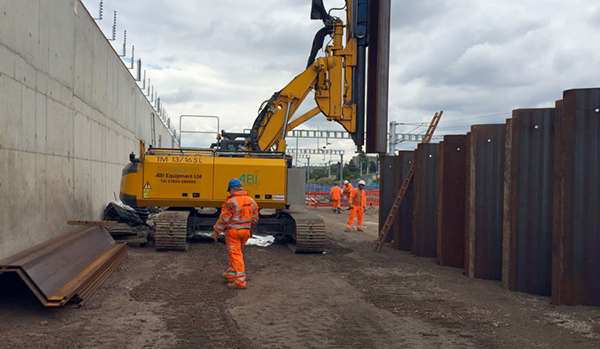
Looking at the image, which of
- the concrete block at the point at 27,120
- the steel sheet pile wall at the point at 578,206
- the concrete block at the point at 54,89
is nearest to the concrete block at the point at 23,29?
the concrete block at the point at 27,120

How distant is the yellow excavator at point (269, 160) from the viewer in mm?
11195

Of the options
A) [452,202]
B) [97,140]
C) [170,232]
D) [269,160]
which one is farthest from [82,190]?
[452,202]

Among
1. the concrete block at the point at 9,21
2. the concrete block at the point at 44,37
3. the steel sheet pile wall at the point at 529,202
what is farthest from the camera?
the concrete block at the point at 44,37

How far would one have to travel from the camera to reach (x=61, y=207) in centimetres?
1014

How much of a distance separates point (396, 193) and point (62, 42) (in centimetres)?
793

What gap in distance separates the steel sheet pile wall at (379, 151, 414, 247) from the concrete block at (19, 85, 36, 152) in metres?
7.46

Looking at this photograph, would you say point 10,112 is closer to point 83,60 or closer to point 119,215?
point 83,60

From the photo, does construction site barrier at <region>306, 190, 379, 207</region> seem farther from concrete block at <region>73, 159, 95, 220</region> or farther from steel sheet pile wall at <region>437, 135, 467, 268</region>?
steel sheet pile wall at <region>437, 135, 467, 268</region>

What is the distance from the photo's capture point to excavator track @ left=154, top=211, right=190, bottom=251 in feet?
35.8

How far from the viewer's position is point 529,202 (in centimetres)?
741

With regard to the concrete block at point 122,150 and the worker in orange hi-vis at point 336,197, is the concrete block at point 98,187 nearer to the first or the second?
the concrete block at point 122,150

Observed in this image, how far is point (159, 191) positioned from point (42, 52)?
351 cm

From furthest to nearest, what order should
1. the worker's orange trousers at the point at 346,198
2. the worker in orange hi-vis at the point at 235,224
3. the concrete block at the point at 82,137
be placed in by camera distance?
the worker's orange trousers at the point at 346,198 → the concrete block at the point at 82,137 → the worker in orange hi-vis at the point at 235,224

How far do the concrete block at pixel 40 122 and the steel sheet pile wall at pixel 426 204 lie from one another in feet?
23.4
